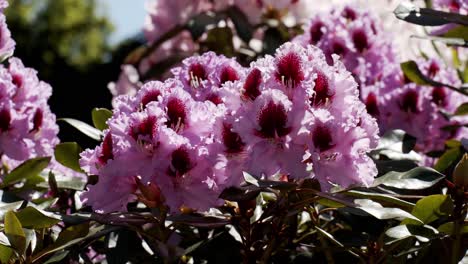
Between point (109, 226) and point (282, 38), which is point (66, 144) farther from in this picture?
point (282, 38)

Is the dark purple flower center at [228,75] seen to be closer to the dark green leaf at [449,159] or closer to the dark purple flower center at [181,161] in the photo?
the dark purple flower center at [181,161]

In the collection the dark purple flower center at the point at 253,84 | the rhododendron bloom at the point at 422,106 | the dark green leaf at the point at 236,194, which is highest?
the dark purple flower center at the point at 253,84

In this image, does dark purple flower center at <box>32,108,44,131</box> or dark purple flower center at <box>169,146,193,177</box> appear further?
dark purple flower center at <box>32,108,44,131</box>

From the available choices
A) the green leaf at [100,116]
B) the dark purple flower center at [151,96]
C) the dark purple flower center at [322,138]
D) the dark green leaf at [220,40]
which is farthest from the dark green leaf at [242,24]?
the dark purple flower center at [322,138]

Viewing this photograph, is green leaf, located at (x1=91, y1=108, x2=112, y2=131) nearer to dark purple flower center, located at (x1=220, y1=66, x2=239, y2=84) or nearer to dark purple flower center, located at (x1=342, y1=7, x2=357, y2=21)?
dark purple flower center, located at (x1=220, y1=66, x2=239, y2=84)

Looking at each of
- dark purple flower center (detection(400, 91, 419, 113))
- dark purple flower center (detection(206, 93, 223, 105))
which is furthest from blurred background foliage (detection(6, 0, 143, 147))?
dark purple flower center (detection(206, 93, 223, 105))

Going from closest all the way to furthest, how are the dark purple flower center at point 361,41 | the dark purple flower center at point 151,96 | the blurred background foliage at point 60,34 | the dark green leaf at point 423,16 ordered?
the dark purple flower center at point 151,96
the dark green leaf at point 423,16
the dark purple flower center at point 361,41
the blurred background foliage at point 60,34

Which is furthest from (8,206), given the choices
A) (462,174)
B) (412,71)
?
(412,71)

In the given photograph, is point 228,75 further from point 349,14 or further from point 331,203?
point 349,14
